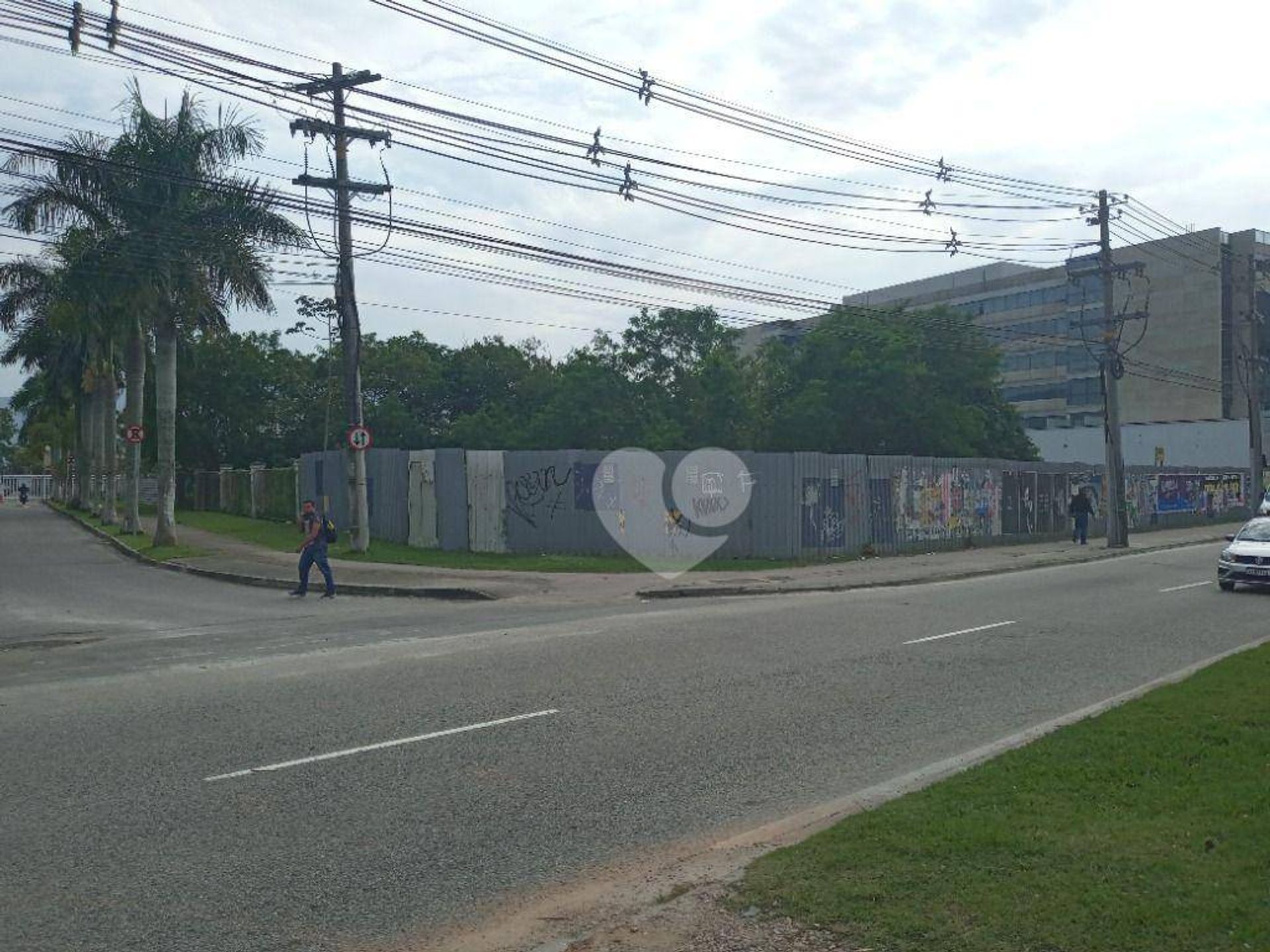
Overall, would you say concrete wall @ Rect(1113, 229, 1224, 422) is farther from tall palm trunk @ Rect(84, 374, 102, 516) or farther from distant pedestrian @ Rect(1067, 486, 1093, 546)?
tall palm trunk @ Rect(84, 374, 102, 516)

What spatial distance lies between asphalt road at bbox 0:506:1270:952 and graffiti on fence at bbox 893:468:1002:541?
11.7 metres

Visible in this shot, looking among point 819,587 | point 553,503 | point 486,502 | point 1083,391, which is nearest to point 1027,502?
point 819,587

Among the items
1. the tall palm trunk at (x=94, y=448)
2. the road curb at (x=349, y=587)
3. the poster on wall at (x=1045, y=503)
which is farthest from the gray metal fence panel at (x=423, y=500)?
the tall palm trunk at (x=94, y=448)

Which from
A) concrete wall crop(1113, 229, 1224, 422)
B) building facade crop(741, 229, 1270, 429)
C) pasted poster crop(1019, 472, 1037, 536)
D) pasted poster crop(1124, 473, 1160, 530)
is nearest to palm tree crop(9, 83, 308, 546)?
pasted poster crop(1019, 472, 1037, 536)

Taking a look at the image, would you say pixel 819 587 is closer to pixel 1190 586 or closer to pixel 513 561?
pixel 1190 586

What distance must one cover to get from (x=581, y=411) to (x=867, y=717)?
127 feet

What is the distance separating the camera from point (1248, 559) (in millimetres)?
18406

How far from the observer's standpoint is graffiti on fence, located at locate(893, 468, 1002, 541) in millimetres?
28891

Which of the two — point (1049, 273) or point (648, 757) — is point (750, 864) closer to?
point (648, 757)

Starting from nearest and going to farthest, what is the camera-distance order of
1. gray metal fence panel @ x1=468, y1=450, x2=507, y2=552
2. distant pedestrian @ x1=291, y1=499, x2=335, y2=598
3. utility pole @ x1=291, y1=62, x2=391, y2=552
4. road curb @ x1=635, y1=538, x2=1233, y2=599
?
distant pedestrian @ x1=291, y1=499, x2=335, y2=598, road curb @ x1=635, y1=538, x2=1233, y2=599, utility pole @ x1=291, y1=62, x2=391, y2=552, gray metal fence panel @ x1=468, y1=450, x2=507, y2=552

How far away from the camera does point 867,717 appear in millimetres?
9117

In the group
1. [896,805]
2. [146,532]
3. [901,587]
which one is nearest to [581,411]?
[146,532]

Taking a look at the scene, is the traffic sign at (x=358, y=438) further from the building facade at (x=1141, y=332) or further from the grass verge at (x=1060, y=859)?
the building facade at (x=1141, y=332)

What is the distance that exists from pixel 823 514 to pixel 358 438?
10470mm
